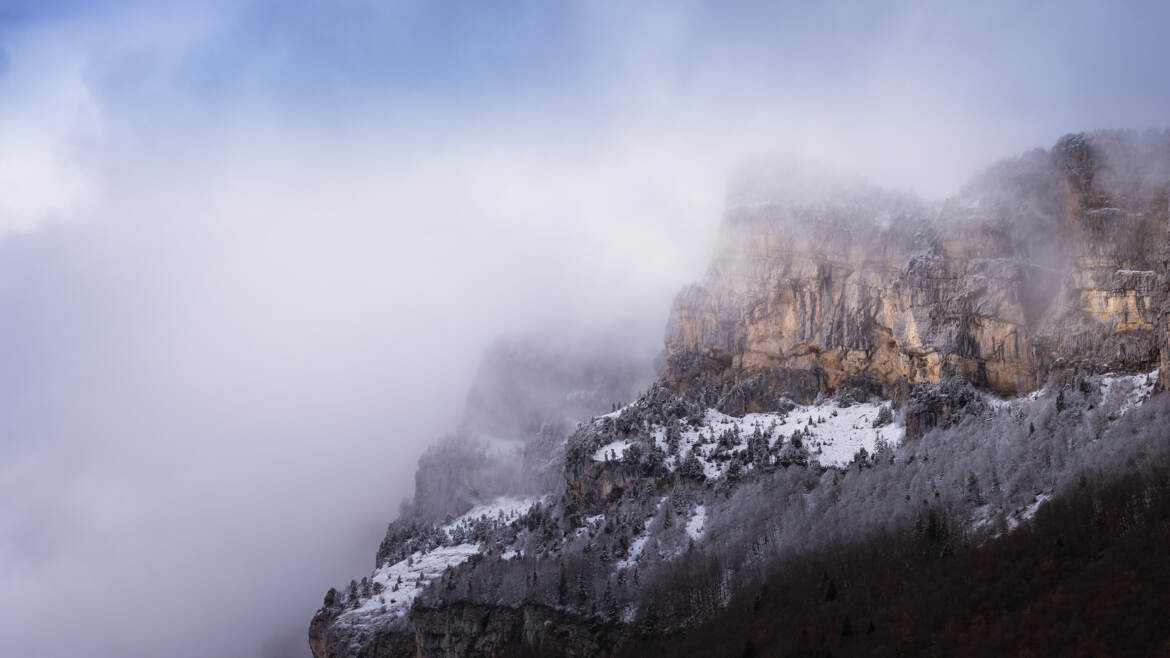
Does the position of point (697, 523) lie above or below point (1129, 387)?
above

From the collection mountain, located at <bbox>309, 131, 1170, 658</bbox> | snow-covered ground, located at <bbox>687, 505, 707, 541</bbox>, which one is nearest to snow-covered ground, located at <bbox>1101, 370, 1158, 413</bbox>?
mountain, located at <bbox>309, 131, 1170, 658</bbox>

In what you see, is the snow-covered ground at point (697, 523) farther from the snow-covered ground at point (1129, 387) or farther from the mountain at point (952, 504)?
the snow-covered ground at point (1129, 387)

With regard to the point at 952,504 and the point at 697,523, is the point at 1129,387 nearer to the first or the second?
the point at 952,504

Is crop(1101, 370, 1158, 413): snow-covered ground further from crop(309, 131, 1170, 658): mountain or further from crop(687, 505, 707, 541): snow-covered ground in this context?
crop(687, 505, 707, 541): snow-covered ground

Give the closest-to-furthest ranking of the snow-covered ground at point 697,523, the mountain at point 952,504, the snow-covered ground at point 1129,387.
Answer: the mountain at point 952,504 < the snow-covered ground at point 1129,387 < the snow-covered ground at point 697,523

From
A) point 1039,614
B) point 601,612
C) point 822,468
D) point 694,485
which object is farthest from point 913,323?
point 1039,614

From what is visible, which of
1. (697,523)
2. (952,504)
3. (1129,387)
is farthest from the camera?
(697,523)

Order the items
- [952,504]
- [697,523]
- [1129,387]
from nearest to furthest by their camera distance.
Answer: [952,504]
[1129,387]
[697,523]

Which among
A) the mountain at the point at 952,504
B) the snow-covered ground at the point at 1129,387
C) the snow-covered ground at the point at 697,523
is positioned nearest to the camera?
the mountain at the point at 952,504

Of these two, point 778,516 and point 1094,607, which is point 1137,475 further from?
point 778,516

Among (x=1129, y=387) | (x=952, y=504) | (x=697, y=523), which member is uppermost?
(x=697, y=523)

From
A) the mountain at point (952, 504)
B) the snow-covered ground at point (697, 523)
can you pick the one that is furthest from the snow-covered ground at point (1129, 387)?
the snow-covered ground at point (697, 523)

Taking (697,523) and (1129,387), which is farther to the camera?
(697,523)

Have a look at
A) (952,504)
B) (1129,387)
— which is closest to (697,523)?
(952,504)
